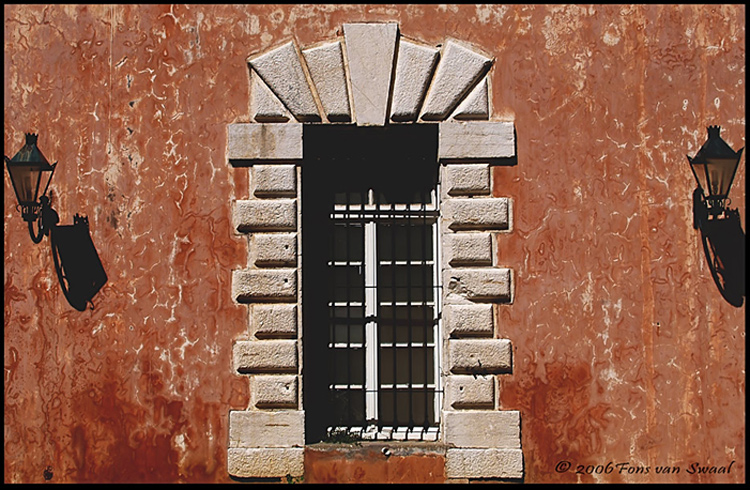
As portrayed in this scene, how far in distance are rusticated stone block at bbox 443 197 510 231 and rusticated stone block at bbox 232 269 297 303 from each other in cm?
106

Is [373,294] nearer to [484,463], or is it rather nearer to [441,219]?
[441,219]

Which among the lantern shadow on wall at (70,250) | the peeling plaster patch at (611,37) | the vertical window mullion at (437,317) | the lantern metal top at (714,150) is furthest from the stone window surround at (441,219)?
the lantern metal top at (714,150)

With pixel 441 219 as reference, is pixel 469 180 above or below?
above

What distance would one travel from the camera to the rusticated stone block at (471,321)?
4527 millimetres

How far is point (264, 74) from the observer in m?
4.67

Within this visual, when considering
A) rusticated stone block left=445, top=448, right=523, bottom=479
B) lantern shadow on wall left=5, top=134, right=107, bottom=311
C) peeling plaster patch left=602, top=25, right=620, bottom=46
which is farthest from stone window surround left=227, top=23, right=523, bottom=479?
→ lantern shadow on wall left=5, top=134, right=107, bottom=311

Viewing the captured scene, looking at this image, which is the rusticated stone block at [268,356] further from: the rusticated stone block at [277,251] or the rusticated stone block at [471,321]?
the rusticated stone block at [471,321]

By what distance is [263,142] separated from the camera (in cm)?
463

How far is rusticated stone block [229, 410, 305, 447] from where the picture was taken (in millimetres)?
4516

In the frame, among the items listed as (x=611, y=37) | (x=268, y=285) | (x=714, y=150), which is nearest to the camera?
(x=714, y=150)

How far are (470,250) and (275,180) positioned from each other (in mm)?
1306

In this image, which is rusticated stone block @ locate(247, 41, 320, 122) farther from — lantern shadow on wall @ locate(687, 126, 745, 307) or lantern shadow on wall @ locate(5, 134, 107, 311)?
lantern shadow on wall @ locate(687, 126, 745, 307)

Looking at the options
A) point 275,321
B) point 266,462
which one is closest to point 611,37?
point 275,321

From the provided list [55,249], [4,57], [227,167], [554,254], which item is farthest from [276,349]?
[4,57]
